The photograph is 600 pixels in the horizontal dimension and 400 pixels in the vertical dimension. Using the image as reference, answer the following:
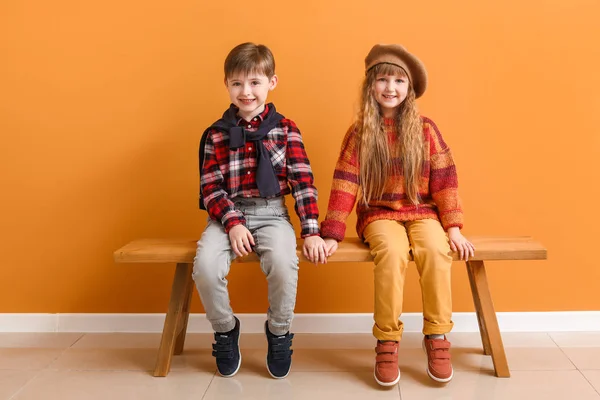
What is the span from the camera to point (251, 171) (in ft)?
6.08

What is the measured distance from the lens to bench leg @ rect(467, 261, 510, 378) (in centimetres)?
178

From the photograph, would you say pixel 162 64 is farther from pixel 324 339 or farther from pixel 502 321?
pixel 502 321

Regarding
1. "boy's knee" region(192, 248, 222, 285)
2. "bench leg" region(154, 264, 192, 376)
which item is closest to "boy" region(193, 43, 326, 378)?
"boy's knee" region(192, 248, 222, 285)

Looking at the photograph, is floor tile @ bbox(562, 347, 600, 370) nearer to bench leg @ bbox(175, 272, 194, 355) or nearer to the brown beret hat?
the brown beret hat

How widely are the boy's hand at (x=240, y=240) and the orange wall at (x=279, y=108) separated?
0.42 m

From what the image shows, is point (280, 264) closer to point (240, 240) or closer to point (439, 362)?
point (240, 240)

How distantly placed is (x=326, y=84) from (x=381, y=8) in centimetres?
30

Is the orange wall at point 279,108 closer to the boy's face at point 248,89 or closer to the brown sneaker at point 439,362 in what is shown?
the boy's face at point 248,89

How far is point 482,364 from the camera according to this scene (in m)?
1.88

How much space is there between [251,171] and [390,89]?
47 cm

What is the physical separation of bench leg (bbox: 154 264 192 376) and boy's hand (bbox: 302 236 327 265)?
0.36 metres

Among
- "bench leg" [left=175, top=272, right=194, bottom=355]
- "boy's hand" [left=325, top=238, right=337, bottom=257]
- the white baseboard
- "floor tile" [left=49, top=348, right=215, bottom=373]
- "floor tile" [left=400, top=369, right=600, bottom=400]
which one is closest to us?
"floor tile" [left=400, top=369, right=600, bottom=400]

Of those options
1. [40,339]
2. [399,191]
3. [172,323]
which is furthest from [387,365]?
[40,339]

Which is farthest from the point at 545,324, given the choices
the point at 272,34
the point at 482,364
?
the point at 272,34
